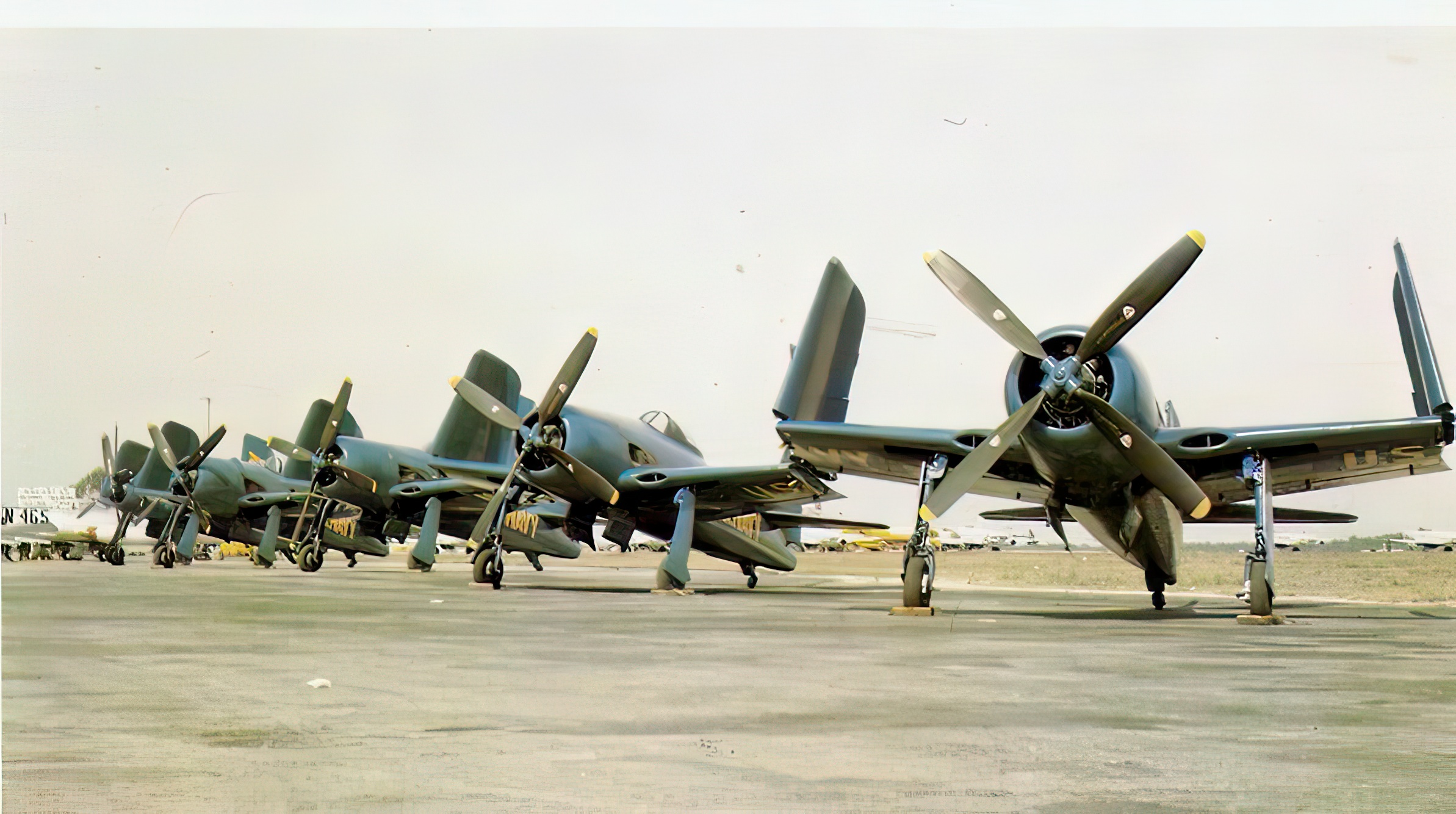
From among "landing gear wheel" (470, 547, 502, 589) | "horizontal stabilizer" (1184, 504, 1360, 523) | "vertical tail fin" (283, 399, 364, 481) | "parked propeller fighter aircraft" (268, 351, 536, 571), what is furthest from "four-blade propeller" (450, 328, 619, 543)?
"vertical tail fin" (283, 399, 364, 481)

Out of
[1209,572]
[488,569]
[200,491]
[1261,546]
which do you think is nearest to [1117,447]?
[1261,546]

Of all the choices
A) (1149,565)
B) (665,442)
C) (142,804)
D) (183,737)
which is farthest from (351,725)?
(665,442)

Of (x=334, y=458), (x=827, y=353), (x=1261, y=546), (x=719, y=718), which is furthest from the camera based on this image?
(x=334, y=458)

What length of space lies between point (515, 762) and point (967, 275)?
1218 cm

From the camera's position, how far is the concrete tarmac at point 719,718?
23.2 feet

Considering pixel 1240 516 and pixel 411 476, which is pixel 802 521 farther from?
pixel 411 476

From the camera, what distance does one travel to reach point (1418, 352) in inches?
688

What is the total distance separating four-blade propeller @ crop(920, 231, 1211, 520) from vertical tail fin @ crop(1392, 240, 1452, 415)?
13.7 feet

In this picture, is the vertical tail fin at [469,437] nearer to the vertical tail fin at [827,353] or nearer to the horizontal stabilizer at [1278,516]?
the vertical tail fin at [827,353]

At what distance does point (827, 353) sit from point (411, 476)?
72.3ft

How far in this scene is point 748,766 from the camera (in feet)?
24.2

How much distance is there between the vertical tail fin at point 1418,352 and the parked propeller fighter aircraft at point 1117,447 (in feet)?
0.07

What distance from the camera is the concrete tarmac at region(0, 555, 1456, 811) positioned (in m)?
7.09

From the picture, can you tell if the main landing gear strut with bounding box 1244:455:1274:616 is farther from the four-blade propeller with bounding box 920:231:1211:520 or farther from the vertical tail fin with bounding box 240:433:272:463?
the vertical tail fin with bounding box 240:433:272:463
